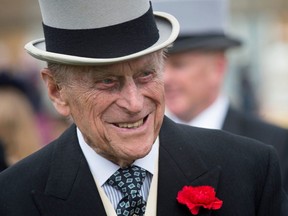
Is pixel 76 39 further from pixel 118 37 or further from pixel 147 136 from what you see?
pixel 147 136

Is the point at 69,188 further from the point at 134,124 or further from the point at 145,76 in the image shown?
the point at 145,76

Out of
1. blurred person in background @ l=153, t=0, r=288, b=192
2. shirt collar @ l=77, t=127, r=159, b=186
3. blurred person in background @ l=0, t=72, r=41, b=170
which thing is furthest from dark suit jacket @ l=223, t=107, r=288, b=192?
shirt collar @ l=77, t=127, r=159, b=186

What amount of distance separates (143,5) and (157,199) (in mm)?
829

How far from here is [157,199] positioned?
4.55 meters

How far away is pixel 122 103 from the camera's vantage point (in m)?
4.32

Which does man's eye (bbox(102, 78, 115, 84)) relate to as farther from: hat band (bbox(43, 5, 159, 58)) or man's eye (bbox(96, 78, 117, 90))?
hat band (bbox(43, 5, 159, 58))

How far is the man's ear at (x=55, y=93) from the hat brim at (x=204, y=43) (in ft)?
9.19

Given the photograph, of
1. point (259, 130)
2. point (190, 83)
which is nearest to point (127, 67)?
point (259, 130)

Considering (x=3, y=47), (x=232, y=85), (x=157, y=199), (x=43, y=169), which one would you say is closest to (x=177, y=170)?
(x=157, y=199)

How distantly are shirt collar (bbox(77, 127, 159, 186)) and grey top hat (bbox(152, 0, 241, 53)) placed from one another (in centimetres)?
280

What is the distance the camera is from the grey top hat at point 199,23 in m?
7.48

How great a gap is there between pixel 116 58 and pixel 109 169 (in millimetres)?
558

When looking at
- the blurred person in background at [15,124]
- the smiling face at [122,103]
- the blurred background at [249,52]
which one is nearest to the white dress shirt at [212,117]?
the blurred person in background at [15,124]

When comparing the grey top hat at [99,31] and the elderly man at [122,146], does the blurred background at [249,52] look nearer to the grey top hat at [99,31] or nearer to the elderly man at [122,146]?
the elderly man at [122,146]
